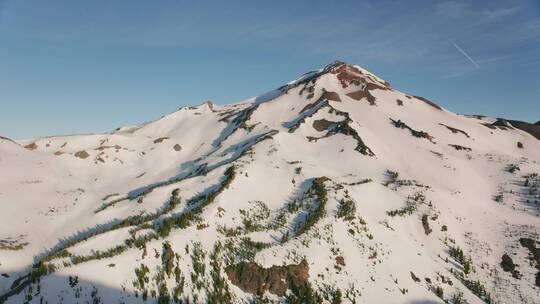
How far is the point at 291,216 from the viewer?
40.7 m

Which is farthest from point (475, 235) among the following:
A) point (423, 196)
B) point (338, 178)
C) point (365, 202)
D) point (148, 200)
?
point (148, 200)

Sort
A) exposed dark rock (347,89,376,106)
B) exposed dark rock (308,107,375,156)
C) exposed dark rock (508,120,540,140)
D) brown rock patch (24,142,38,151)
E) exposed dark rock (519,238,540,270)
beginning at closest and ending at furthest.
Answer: exposed dark rock (519,238,540,270) < exposed dark rock (308,107,375,156) < brown rock patch (24,142,38,151) < exposed dark rock (508,120,540,140) < exposed dark rock (347,89,376,106)

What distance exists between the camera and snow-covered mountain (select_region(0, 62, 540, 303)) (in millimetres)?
28656

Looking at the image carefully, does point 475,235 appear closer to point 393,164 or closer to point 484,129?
point 393,164

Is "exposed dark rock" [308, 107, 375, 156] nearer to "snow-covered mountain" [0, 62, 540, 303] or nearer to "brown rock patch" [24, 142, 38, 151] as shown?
"snow-covered mountain" [0, 62, 540, 303]

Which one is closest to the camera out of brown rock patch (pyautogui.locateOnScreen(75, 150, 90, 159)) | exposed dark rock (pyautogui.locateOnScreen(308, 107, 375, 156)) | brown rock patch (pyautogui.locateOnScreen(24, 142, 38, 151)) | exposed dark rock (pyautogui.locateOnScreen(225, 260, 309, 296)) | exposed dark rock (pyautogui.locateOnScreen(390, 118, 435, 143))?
exposed dark rock (pyautogui.locateOnScreen(225, 260, 309, 296))

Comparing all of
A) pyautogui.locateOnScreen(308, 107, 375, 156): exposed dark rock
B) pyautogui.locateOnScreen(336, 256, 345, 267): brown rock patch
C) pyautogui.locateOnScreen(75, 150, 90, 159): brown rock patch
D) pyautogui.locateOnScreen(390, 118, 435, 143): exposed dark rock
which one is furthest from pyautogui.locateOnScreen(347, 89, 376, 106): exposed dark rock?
pyautogui.locateOnScreen(75, 150, 90, 159): brown rock patch

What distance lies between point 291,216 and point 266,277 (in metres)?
12.4

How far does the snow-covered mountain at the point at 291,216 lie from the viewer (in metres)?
28.7

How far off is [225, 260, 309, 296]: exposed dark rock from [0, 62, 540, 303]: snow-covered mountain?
0.35ft

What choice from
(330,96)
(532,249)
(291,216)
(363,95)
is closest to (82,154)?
(330,96)

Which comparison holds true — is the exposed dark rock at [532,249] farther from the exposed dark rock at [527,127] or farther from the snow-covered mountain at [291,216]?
the exposed dark rock at [527,127]

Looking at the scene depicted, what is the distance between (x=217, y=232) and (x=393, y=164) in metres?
40.2

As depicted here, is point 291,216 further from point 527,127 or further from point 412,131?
point 527,127
